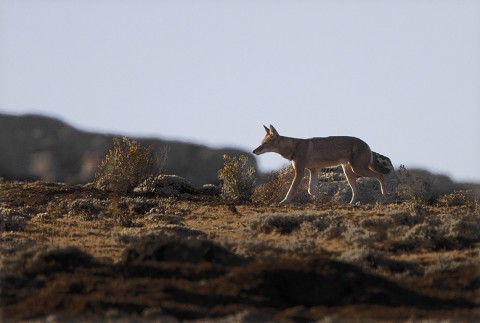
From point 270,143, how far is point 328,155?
1.68 meters

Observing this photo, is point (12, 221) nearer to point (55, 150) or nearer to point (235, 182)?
point (55, 150)

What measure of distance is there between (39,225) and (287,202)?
630 centimetres

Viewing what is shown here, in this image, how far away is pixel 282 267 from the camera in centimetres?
1517

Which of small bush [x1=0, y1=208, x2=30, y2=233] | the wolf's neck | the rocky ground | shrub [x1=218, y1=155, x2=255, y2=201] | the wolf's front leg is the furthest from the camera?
shrub [x1=218, y1=155, x2=255, y2=201]

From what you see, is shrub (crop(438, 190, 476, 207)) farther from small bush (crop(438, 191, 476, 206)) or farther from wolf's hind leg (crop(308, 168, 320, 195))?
wolf's hind leg (crop(308, 168, 320, 195))

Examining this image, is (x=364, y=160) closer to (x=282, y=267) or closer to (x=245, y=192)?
(x=245, y=192)

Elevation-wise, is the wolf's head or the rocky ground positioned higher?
the wolf's head

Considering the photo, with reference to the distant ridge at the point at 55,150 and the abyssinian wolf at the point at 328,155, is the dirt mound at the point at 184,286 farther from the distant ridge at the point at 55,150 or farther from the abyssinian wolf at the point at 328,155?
the abyssinian wolf at the point at 328,155

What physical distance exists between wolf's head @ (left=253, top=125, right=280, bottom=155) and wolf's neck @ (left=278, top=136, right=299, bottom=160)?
127 millimetres

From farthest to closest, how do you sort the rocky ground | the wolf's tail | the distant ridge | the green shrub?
the wolf's tail < the green shrub < the distant ridge < the rocky ground

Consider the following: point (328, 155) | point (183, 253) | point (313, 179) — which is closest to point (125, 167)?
point (313, 179)

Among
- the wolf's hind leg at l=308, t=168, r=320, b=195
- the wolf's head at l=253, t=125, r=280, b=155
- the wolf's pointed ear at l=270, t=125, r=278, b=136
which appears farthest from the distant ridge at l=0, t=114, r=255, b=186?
the wolf's hind leg at l=308, t=168, r=320, b=195

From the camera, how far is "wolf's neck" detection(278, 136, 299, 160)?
2791cm

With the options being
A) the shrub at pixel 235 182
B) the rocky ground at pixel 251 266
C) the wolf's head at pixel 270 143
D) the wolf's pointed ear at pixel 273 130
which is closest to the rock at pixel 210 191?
the shrub at pixel 235 182
